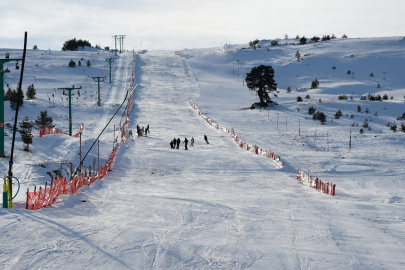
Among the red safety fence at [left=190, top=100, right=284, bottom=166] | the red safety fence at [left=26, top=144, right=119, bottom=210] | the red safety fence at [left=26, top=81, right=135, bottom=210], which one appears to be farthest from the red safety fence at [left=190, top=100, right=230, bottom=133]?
the red safety fence at [left=26, top=144, right=119, bottom=210]

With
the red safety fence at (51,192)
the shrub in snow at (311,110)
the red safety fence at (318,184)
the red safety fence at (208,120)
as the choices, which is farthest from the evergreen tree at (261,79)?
the red safety fence at (51,192)

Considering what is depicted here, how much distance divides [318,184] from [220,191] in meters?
5.14

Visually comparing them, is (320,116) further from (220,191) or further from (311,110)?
(220,191)

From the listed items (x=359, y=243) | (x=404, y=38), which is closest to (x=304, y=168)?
(x=359, y=243)

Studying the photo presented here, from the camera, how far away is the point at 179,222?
12148mm

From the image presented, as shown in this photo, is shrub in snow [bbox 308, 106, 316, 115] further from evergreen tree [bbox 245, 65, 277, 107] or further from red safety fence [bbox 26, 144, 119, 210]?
red safety fence [bbox 26, 144, 119, 210]

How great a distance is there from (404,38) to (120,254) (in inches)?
3900

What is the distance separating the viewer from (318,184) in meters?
19.4

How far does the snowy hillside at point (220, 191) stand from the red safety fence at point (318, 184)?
0.37 meters

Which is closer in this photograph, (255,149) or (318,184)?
(318,184)

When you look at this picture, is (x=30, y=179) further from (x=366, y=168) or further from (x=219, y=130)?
(x=219, y=130)

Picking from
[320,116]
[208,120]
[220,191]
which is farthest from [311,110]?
[220,191]

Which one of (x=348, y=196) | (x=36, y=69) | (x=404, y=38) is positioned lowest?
(x=348, y=196)

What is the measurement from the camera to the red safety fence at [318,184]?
18295mm
